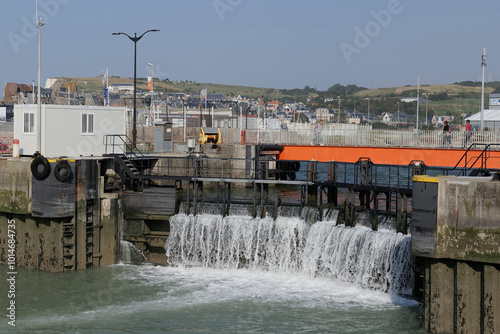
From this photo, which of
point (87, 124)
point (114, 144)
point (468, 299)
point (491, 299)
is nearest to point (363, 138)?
point (114, 144)

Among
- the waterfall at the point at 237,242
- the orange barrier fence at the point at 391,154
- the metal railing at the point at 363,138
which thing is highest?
the metal railing at the point at 363,138

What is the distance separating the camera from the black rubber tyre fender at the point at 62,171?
31641 mm

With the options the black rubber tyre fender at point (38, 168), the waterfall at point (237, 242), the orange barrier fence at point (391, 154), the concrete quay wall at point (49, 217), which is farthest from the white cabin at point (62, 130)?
the orange barrier fence at point (391, 154)

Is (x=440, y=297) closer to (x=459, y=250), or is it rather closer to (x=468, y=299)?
(x=468, y=299)

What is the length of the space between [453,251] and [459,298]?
147 cm

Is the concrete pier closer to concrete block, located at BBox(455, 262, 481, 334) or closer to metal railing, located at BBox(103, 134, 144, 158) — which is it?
concrete block, located at BBox(455, 262, 481, 334)

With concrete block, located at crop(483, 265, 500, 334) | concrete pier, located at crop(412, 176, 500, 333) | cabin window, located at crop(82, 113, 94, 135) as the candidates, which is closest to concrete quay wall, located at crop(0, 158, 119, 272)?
cabin window, located at crop(82, 113, 94, 135)

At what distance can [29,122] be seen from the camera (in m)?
35.5

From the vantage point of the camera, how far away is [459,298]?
2139cm

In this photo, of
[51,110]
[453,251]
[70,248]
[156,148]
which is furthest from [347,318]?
[156,148]

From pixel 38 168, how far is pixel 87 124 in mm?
5571

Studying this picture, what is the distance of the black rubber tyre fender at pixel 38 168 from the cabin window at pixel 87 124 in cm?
512

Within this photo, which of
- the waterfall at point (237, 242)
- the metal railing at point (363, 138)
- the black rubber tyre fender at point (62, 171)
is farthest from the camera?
the metal railing at point (363, 138)

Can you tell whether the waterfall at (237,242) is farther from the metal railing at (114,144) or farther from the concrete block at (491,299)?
the concrete block at (491,299)
